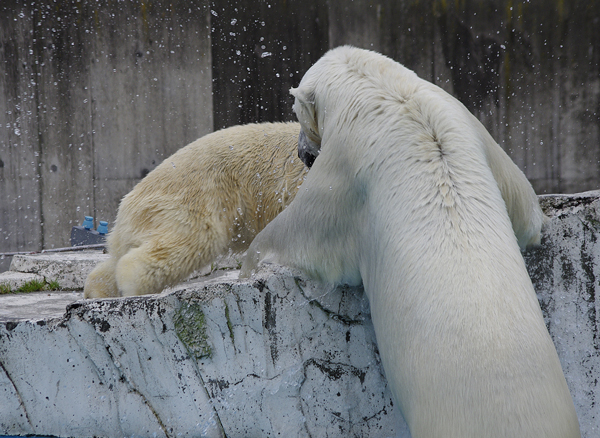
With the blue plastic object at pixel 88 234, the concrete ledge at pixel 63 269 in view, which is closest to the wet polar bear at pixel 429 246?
the concrete ledge at pixel 63 269

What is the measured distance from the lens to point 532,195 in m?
1.77

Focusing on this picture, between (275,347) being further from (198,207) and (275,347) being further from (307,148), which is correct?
(198,207)

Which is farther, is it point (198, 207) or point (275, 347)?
point (198, 207)

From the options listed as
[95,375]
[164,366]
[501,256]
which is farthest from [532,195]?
[95,375]

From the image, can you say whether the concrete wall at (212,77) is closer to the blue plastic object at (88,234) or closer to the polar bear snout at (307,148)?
the blue plastic object at (88,234)

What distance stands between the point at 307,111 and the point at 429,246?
34.5 inches

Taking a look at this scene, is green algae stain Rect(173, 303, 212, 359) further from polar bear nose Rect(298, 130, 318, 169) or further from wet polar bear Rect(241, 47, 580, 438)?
polar bear nose Rect(298, 130, 318, 169)

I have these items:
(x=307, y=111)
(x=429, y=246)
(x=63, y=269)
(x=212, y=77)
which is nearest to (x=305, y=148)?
(x=307, y=111)

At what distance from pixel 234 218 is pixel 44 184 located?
4.33 meters

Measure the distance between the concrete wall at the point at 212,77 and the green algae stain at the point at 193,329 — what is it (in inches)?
186

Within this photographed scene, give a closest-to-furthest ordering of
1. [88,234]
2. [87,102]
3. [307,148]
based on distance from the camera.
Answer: [307,148] < [88,234] < [87,102]

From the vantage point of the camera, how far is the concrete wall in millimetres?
6164

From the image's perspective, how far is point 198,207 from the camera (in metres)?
2.61

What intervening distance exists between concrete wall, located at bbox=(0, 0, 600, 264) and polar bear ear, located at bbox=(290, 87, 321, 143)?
4.39 metres
